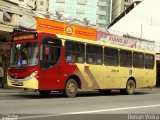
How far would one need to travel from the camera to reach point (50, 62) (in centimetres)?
1964

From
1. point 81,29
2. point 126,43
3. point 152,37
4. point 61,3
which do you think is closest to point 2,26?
point 81,29

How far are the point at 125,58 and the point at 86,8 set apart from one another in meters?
87.3

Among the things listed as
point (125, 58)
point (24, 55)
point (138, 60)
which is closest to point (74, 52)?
point (24, 55)

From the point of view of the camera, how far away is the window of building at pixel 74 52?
2066 centimetres

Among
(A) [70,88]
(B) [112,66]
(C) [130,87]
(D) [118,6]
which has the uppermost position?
(D) [118,6]

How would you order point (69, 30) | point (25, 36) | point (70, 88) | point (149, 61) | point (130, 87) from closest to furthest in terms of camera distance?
point (25, 36), point (70, 88), point (130, 87), point (149, 61), point (69, 30)

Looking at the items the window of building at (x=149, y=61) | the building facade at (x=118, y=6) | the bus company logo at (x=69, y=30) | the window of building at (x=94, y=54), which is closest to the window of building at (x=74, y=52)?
the window of building at (x=94, y=54)

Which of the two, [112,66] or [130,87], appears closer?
[112,66]

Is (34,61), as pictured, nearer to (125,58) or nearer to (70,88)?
(70,88)

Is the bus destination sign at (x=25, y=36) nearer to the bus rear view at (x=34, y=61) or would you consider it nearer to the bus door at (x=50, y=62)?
the bus rear view at (x=34, y=61)

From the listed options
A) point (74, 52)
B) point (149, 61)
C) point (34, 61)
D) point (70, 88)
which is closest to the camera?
point (34, 61)

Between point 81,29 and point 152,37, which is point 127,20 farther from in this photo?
point 81,29

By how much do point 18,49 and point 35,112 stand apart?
7429 mm

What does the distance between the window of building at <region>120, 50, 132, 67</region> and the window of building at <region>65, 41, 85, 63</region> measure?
391 cm
